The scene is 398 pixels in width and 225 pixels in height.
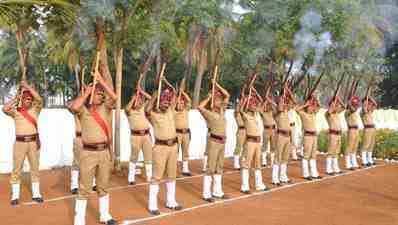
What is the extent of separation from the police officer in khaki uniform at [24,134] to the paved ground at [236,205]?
376 mm

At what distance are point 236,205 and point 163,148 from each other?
5.84 ft

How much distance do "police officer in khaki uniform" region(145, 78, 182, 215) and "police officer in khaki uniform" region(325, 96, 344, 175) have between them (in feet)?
21.3

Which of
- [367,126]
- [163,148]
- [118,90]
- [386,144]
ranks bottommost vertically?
[386,144]

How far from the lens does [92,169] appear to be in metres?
8.33

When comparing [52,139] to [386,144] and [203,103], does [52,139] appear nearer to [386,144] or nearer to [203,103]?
[203,103]

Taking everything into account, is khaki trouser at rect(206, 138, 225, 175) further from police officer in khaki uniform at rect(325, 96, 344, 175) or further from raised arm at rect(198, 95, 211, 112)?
police officer in khaki uniform at rect(325, 96, 344, 175)

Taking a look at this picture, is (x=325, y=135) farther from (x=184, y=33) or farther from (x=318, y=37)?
(x=184, y=33)

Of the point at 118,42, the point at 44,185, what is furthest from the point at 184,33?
the point at 44,185

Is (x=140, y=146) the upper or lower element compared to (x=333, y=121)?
lower

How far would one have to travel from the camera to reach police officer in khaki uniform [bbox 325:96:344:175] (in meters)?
15.4

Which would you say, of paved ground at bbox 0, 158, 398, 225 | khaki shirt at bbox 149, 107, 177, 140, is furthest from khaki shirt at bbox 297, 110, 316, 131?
khaki shirt at bbox 149, 107, 177, 140

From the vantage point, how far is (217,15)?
16.2 m

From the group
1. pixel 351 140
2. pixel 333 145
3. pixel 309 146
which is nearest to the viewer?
pixel 309 146

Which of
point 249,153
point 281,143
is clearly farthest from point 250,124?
point 281,143
